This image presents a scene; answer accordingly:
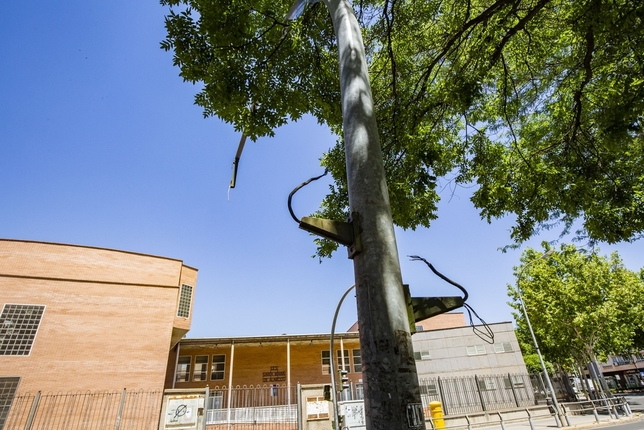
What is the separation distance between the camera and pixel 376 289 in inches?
69.3

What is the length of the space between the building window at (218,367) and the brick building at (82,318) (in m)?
5.54

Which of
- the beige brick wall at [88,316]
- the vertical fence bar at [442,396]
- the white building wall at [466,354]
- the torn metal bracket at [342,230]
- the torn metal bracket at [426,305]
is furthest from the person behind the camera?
the white building wall at [466,354]

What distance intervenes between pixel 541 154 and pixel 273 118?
21.7 ft

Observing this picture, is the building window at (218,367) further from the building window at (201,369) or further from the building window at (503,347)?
the building window at (503,347)

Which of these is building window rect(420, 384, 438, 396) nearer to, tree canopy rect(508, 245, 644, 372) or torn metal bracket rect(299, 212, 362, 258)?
tree canopy rect(508, 245, 644, 372)

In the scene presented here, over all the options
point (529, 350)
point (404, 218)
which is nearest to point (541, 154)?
point (404, 218)

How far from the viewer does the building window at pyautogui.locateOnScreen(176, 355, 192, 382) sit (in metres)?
24.0

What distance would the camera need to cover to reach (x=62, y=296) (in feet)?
60.2

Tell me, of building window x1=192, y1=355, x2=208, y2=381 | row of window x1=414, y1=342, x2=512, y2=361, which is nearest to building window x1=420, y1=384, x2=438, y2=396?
row of window x1=414, y1=342, x2=512, y2=361

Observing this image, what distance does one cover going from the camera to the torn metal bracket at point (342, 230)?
1917 millimetres

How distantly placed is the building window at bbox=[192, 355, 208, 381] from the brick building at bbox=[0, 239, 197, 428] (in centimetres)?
518

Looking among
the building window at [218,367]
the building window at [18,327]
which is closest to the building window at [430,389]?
the building window at [218,367]

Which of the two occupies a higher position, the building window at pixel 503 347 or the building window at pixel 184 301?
the building window at pixel 184 301

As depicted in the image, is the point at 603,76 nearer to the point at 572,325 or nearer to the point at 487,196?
the point at 487,196
